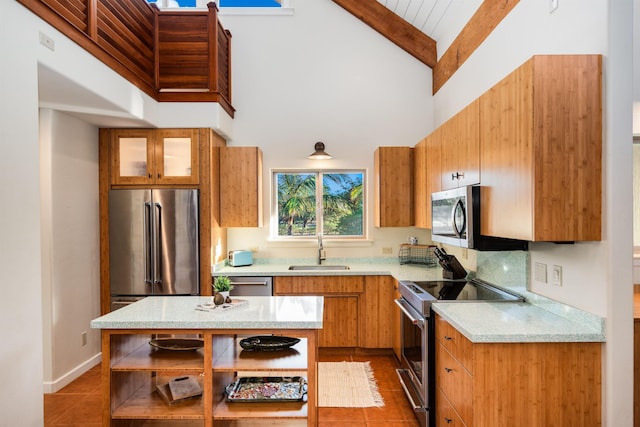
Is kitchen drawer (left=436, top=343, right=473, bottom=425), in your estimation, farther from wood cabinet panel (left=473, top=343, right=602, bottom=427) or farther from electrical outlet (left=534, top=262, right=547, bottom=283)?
electrical outlet (left=534, top=262, right=547, bottom=283)

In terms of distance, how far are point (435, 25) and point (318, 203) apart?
2296 millimetres

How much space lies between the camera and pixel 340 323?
4105 mm

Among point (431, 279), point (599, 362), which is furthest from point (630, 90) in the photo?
point (431, 279)

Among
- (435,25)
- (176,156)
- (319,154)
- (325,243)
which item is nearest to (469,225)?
(319,154)

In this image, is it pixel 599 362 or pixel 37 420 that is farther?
pixel 37 420

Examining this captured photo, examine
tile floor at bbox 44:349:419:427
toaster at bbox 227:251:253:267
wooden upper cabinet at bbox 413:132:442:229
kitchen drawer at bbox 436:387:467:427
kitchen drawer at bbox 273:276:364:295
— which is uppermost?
wooden upper cabinet at bbox 413:132:442:229

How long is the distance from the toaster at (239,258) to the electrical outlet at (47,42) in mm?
2539

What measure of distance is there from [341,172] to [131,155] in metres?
2.29

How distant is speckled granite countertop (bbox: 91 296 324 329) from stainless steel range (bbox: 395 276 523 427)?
725 millimetres

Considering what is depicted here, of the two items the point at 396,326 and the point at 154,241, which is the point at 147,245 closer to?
the point at 154,241

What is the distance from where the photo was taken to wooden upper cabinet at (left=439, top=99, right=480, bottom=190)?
252 centimetres

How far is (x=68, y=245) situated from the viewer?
3592 mm

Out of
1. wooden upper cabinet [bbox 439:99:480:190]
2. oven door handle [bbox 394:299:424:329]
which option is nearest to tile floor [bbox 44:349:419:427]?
oven door handle [bbox 394:299:424:329]

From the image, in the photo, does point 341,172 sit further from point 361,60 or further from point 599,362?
point 599,362
